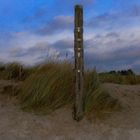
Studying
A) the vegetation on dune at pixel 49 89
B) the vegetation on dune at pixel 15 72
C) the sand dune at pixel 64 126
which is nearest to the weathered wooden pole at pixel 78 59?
the sand dune at pixel 64 126

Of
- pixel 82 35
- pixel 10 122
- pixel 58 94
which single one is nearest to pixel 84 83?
pixel 58 94

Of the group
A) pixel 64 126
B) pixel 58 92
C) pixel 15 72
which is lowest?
pixel 64 126

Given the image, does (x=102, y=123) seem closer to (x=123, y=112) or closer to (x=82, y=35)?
(x=123, y=112)

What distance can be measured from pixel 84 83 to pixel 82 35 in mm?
1575

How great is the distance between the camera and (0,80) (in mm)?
14898

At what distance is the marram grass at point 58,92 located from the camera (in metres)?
12.6

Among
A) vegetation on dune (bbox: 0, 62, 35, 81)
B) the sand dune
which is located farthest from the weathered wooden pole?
vegetation on dune (bbox: 0, 62, 35, 81)

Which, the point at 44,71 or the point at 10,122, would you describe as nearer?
the point at 10,122

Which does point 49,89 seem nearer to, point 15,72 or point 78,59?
point 78,59

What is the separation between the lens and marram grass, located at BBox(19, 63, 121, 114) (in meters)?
12.6

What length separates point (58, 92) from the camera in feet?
42.4

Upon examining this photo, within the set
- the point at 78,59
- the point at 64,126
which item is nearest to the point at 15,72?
the point at 78,59

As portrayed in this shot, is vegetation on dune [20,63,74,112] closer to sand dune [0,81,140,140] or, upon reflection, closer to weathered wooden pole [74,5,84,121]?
sand dune [0,81,140,140]

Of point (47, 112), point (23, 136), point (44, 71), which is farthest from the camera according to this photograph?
point (44, 71)
